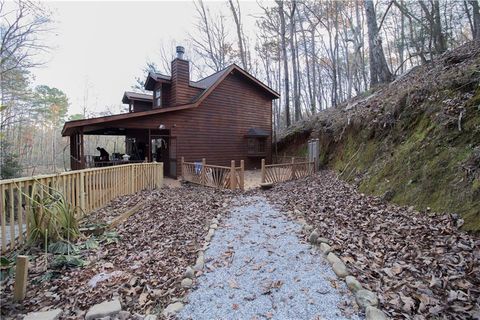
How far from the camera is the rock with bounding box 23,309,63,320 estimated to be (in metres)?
2.44

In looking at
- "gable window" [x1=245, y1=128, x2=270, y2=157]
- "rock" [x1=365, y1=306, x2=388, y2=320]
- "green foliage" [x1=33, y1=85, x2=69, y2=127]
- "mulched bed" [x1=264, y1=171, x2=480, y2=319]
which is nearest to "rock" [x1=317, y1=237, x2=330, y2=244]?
"mulched bed" [x1=264, y1=171, x2=480, y2=319]

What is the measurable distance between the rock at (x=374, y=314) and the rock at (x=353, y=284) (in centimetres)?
30

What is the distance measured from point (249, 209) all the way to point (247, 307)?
12.4 ft

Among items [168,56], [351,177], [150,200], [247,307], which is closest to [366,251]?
[247,307]

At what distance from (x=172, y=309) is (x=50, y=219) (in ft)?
8.89

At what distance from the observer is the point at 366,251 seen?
3.35 metres

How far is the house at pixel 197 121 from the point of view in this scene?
12.7 meters

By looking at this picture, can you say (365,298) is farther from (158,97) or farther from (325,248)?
(158,97)

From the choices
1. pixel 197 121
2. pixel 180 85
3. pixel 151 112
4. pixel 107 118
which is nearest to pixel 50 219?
pixel 107 118

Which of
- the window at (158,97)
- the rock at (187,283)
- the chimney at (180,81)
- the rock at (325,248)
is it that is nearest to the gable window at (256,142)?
the chimney at (180,81)

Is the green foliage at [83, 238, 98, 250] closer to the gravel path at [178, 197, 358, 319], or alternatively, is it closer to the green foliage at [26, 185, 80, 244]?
the green foliage at [26, 185, 80, 244]

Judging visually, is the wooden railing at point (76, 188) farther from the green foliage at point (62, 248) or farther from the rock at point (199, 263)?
the rock at point (199, 263)

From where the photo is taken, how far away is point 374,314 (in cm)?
222

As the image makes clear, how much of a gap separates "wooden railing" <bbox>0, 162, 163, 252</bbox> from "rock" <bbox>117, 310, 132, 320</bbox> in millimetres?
2265
